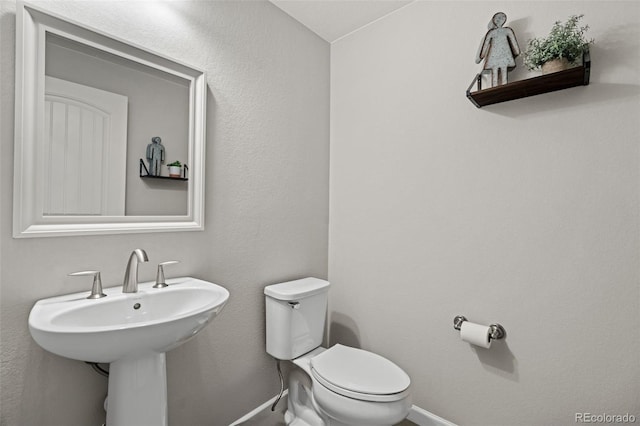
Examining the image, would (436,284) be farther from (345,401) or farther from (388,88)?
(388,88)

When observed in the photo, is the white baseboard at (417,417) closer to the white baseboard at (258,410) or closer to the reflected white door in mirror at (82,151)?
the white baseboard at (258,410)

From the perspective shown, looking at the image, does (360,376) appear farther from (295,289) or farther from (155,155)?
(155,155)

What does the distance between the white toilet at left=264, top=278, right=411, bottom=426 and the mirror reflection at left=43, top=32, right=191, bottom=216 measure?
0.77 meters

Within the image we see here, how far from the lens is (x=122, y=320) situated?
109 cm

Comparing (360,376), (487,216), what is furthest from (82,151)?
(487,216)

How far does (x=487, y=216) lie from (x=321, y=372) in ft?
3.55

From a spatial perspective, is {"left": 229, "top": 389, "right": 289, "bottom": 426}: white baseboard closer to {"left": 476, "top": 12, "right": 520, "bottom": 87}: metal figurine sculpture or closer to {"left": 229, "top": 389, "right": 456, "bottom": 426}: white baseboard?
{"left": 229, "top": 389, "right": 456, "bottom": 426}: white baseboard

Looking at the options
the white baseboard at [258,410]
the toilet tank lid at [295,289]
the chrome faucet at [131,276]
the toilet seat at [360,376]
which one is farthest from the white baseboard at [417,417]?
the chrome faucet at [131,276]

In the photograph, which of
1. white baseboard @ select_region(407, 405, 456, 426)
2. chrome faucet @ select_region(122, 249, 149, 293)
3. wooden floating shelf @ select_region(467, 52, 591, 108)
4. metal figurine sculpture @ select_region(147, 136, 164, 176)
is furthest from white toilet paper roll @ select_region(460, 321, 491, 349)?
metal figurine sculpture @ select_region(147, 136, 164, 176)

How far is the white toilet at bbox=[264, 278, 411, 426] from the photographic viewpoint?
1.26 m

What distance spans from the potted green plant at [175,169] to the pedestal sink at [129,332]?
19.2 inches

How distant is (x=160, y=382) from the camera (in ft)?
3.60

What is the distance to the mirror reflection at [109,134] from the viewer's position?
3.55 ft

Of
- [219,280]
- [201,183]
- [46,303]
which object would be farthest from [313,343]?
[46,303]
